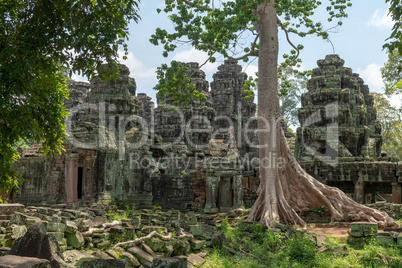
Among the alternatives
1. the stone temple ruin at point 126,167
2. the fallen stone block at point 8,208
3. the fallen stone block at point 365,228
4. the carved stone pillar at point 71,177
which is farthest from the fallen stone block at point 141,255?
the carved stone pillar at point 71,177

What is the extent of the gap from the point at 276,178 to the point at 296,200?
119 centimetres

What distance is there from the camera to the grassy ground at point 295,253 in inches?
270

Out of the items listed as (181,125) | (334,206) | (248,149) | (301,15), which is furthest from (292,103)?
(334,206)

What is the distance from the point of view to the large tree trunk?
10.8 m

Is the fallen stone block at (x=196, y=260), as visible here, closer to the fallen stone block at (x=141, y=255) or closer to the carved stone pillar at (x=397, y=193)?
the fallen stone block at (x=141, y=255)

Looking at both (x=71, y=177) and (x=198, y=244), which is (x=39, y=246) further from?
(x=71, y=177)

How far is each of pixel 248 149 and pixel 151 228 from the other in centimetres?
2608

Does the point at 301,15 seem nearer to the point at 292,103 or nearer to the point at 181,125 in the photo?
the point at 181,125

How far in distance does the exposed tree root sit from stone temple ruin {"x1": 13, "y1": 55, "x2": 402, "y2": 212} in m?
3.14

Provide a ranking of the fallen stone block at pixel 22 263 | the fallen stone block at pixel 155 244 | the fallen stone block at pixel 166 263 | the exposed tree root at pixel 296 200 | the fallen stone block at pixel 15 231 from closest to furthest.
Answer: the fallen stone block at pixel 22 263, the fallen stone block at pixel 166 263, the fallen stone block at pixel 15 231, the fallen stone block at pixel 155 244, the exposed tree root at pixel 296 200

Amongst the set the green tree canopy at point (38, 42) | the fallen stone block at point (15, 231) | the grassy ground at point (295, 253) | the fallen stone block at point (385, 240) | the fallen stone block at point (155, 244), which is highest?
the green tree canopy at point (38, 42)

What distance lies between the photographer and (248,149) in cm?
3312

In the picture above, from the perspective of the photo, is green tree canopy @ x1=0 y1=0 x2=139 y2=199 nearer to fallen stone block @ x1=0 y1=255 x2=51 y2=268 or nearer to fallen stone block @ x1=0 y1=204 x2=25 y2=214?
fallen stone block @ x1=0 y1=204 x2=25 y2=214

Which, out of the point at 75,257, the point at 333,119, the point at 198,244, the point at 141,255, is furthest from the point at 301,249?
the point at 333,119
